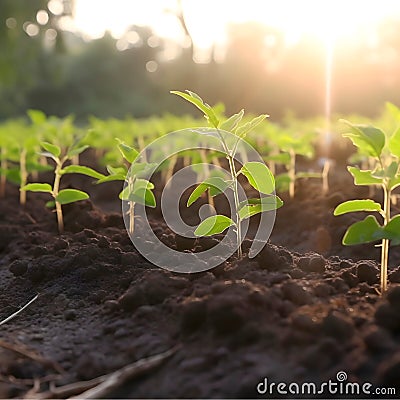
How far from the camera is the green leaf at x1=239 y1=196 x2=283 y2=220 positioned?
1992 millimetres

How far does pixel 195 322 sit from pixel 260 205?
56 centimetres

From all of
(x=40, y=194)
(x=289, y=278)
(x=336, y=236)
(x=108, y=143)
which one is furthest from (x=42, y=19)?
(x=289, y=278)

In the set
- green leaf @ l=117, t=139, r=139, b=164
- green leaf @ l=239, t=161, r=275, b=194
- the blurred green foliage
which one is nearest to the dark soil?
green leaf @ l=239, t=161, r=275, b=194

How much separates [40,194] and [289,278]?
10.4ft

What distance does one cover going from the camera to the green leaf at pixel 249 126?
1.99 meters

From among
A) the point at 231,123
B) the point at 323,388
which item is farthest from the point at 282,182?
the point at 323,388

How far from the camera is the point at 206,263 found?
2.09 metres

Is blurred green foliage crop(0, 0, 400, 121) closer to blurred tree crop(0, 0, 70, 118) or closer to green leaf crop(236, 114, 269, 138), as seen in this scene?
blurred tree crop(0, 0, 70, 118)

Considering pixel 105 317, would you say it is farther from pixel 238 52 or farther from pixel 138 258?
pixel 238 52

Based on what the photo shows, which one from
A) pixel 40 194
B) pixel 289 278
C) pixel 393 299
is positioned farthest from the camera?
pixel 40 194

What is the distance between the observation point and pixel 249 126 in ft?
6.68

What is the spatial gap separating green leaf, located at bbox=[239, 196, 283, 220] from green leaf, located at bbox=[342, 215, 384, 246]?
1.12 ft

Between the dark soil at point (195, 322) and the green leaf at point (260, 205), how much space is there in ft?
0.56

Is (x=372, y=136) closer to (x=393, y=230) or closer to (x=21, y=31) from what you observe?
(x=393, y=230)
